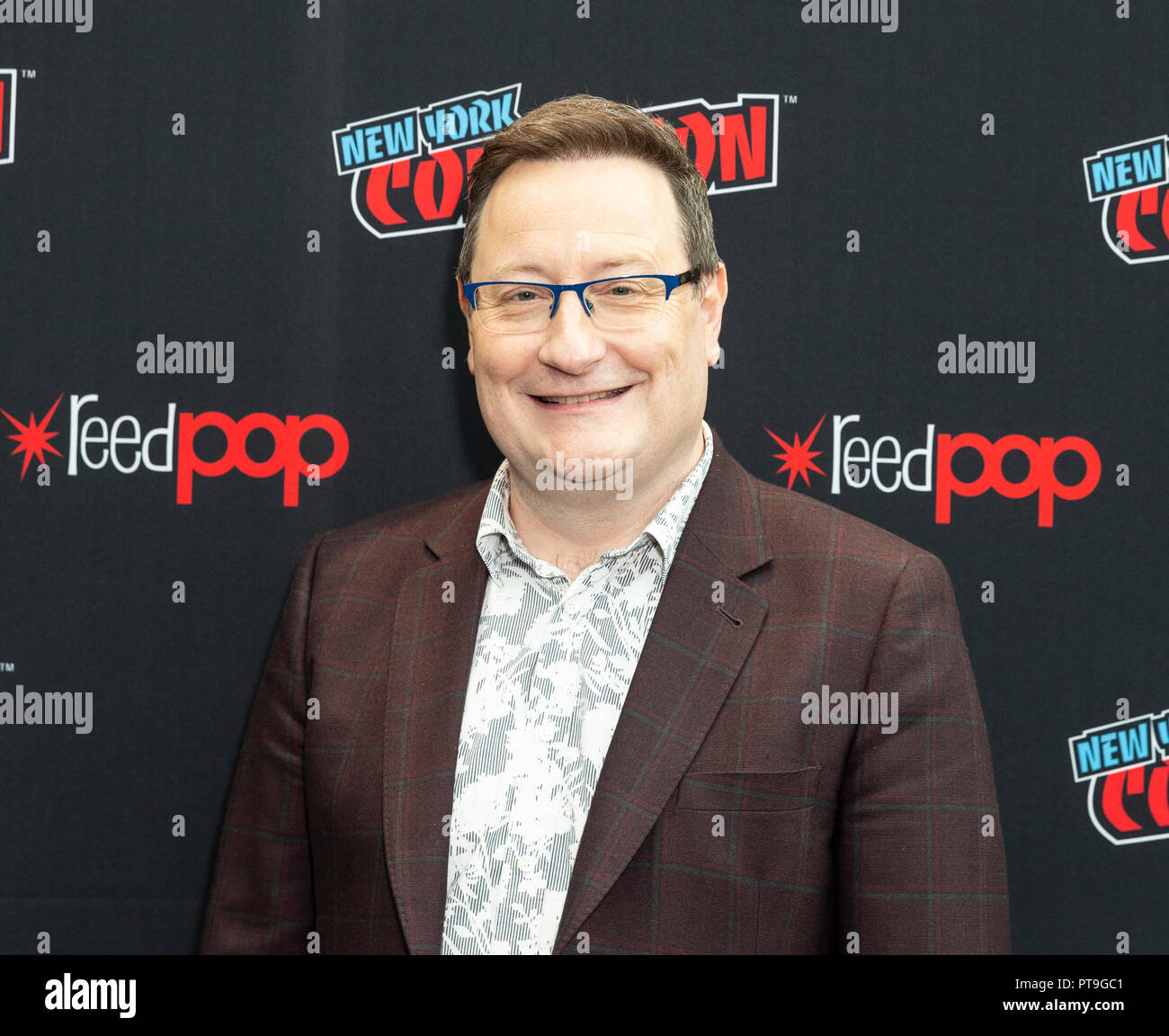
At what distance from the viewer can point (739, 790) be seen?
1501mm

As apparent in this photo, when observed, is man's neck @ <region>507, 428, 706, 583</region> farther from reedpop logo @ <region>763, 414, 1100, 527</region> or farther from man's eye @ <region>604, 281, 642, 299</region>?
reedpop logo @ <region>763, 414, 1100, 527</region>

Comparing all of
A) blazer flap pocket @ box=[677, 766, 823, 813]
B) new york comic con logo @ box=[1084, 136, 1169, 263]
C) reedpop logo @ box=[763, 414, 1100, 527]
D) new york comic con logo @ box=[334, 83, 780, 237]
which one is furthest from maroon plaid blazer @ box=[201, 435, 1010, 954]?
new york comic con logo @ box=[1084, 136, 1169, 263]

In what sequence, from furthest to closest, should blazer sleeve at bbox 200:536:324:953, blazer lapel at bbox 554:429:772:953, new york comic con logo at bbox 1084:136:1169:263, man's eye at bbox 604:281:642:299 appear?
new york comic con logo at bbox 1084:136:1169:263 → blazer sleeve at bbox 200:536:324:953 → man's eye at bbox 604:281:642:299 → blazer lapel at bbox 554:429:772:953

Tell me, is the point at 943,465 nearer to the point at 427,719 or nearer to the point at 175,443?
the point at 427,719

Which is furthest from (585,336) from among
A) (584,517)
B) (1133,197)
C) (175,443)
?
(1133,197)

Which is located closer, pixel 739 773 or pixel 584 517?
pixel 739 773

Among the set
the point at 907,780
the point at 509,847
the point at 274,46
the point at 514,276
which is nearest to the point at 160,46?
the point at 274,46

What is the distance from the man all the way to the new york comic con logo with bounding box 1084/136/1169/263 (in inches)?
34.1

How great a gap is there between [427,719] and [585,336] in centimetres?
57

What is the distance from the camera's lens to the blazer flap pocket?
1.50 meters

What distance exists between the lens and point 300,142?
212cm

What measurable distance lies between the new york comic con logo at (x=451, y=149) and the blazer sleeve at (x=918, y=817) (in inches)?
38.0

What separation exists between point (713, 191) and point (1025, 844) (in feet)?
4.38

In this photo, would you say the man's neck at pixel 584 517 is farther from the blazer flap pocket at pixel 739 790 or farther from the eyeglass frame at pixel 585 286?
the blazer flap pocket at pixel 739 790
